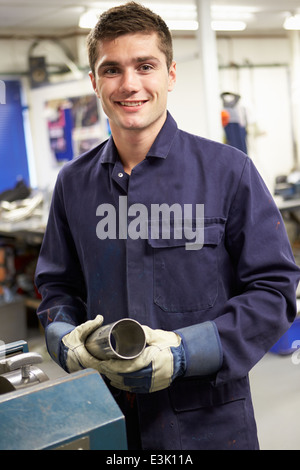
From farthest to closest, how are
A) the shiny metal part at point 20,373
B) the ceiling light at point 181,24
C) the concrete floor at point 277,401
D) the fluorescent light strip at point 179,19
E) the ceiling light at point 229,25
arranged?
the ceiling light at point 229,25, the ceiling light at point 181,24, the fluorescent light strip at point 179,19, the concrete floor at point 277,401, the shiny metal part at point 20,373

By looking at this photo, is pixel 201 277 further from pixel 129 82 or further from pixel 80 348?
pixel 129 82

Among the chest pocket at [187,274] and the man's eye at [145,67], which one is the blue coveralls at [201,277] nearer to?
the chest pocket at [187,274]

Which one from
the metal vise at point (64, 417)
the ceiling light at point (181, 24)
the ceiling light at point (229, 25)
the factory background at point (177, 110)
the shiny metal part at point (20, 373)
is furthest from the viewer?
the ceiling light at point (229, 25)

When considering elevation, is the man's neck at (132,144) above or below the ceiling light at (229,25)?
below

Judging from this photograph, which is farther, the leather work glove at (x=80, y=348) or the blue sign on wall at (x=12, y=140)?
the blue sign on wall at (x=12, y=140)

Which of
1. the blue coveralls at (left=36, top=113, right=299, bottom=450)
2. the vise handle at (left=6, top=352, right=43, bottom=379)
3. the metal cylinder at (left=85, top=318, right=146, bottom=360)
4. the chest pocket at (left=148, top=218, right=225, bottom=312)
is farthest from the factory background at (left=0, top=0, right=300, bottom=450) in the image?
the vise handle at (left=6, top=352, right=43, bottom=379)

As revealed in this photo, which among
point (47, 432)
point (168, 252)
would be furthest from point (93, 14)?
point (47, 432)

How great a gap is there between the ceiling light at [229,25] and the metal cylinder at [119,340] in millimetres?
5994

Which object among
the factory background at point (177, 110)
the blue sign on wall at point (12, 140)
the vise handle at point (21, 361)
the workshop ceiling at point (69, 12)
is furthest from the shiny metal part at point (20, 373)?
the blue sign on wall at point (12, 140)

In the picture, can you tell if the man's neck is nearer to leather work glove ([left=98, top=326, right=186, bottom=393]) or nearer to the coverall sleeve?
the coverall sleeve

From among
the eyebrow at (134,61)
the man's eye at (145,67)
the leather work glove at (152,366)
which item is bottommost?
the leather work glove at (152,366)

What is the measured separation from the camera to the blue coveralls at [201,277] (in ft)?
3.76

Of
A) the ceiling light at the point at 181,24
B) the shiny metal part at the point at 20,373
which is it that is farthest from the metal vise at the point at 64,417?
the ceiling light at the point at 181,24

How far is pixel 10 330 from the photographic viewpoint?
395 centimetres
